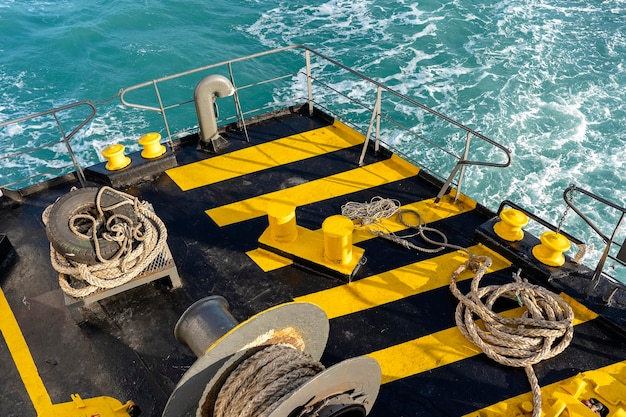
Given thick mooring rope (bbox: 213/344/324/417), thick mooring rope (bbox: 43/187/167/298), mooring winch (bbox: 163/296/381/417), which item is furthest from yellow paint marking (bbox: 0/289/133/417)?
thick mooring rope (bbox: 213/344/324/417)

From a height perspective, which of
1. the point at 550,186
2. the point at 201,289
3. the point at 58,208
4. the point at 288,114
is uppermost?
the point at 58,208

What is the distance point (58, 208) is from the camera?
5031 millimetres

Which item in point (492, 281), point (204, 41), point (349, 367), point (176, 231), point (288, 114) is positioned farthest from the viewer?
point (204, 41)

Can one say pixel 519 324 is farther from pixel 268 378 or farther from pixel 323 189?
pixel 323 189

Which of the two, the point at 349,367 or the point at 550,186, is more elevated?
the point at 349,367

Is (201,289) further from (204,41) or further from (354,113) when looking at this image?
(204,41)

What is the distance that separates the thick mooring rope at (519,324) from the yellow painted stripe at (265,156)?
347cm

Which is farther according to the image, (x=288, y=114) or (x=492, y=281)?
(x=288, y=114)

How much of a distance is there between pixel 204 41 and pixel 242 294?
19772mm

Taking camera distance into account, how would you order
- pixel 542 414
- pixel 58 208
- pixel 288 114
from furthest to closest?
pixel 288 114 < pixel 58 208 < pixel 542 414

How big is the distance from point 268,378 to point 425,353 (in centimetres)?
247

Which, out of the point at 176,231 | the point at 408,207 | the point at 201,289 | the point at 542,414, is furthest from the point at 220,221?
the point at 542,414

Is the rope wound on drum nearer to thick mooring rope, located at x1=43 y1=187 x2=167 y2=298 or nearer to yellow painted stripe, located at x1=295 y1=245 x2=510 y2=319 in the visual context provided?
yellow painted stripe, located at x1=295 y1=245 x2=510 y2=319

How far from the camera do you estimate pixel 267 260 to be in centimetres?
608
